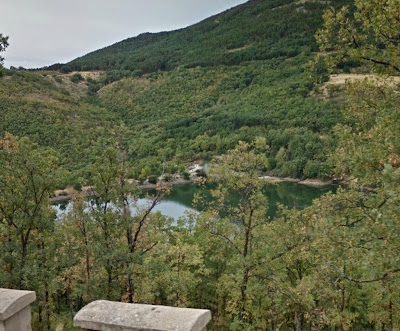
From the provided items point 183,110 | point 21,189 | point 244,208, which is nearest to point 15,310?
point 21,189

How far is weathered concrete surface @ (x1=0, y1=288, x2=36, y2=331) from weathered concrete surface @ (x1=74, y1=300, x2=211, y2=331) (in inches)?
25.5

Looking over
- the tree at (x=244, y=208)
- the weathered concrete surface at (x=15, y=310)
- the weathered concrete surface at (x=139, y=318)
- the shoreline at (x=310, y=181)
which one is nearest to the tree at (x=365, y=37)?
the weathered concrete surface at (x=139, y=318)

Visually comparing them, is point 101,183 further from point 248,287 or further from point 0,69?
point 248,287

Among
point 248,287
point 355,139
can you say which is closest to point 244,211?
point 248,287

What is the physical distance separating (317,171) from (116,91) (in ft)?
383

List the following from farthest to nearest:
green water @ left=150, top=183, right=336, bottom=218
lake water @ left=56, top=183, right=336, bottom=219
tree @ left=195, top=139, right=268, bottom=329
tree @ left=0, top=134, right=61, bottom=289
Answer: green water @ left=150, top=183, right=336, bottom=218 → lake water @ left=56, top=183, right=336, bottom=219 → tree @ left=195, top=139, right=268, bottom=329 → tree @ left=0, top=134, right=61, bottom=289

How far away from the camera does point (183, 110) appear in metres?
154

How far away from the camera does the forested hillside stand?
7919 centimetres

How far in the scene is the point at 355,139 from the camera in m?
7.20

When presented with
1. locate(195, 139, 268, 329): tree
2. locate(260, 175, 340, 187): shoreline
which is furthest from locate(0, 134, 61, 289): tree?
locate(260, 175, 340, 187): shoreline

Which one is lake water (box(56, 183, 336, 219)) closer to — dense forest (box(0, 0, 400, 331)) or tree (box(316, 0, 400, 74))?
dense forest (box(0, 0, 400, 331))

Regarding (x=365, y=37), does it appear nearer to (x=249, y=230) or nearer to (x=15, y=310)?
(x=15, y=310)

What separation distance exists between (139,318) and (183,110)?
153 metres

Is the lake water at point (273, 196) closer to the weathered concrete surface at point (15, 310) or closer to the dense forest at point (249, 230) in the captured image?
the dense forest at point (249, 230)
